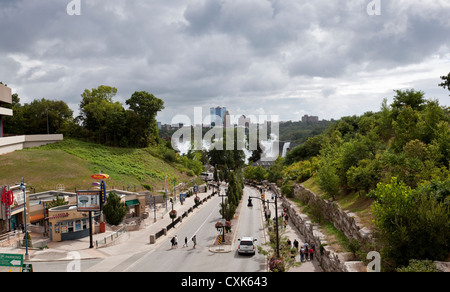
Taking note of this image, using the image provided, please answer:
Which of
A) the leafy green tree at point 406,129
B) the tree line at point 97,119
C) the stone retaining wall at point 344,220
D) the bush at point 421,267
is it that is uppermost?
the tree line at point 97,119

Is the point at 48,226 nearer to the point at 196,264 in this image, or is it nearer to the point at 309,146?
the point at 196,264

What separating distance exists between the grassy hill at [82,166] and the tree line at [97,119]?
4.74 meters

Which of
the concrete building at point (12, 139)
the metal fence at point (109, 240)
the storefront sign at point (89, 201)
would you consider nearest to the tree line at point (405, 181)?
the metal fence at point (109, 240)

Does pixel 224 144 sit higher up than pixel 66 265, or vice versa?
pixel 224 144

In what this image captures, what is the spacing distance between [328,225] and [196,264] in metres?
13.5

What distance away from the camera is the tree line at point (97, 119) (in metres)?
82.5

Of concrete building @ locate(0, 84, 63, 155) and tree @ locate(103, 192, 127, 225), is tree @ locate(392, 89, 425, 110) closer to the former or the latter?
tree @ locate(103, 192, 127, 225)

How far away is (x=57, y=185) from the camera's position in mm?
51031

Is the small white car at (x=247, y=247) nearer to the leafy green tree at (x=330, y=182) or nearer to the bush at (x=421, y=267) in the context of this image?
the leafy green tree at (x=330, y=182)

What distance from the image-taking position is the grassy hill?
175 ft

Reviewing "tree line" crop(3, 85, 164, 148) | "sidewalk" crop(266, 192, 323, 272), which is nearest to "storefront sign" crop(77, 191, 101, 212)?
"sidewalk" crop(266, 192, 323, 272)

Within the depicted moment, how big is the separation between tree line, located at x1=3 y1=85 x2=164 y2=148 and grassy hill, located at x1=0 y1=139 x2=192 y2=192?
4741 mm
